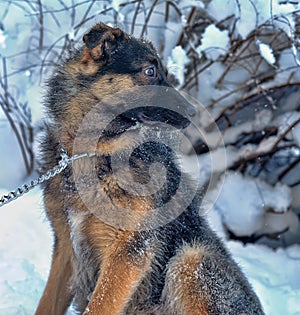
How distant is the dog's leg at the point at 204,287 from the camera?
3.97 meters

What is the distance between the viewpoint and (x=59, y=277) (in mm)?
4500

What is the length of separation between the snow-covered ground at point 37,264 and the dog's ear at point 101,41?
1.22 metres

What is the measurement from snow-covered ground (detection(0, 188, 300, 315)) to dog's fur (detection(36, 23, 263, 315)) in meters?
0.53

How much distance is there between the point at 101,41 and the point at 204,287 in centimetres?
169

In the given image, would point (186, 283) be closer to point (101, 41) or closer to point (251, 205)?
point (101, 41)

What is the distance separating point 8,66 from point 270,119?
281cm

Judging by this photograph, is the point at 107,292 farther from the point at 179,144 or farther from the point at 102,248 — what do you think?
the point at 179,144

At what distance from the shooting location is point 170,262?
414 centimetres

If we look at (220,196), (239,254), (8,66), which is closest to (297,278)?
(239,254)

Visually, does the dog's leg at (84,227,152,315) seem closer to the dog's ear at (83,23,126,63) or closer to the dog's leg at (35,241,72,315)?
the dog's leg at (35,241,72,315)

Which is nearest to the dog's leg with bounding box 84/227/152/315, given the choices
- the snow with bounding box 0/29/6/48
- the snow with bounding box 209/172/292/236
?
the snow with bounding box 209/172/292/236

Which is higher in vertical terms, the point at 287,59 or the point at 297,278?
the point at 287,59

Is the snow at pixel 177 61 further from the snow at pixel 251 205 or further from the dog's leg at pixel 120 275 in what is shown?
the dog's leg at pixel 120 275

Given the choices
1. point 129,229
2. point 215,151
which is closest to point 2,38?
point 215,151
